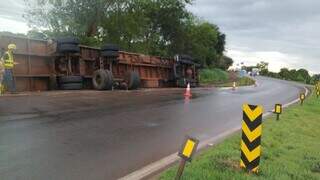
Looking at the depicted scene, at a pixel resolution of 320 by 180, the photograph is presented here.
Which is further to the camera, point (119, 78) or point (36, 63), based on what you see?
point (119, 78)

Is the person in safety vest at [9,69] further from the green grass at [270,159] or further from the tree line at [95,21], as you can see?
the tree line at [95,21]

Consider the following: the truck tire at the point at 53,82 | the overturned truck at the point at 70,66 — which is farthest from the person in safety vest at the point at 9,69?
the truck tire at the point at 53,82

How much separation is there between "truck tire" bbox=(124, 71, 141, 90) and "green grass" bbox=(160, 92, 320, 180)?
14.9m

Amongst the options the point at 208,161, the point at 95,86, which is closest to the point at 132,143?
the point at 208,161

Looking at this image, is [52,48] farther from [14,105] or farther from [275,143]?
[275,143]

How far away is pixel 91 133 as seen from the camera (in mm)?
11594

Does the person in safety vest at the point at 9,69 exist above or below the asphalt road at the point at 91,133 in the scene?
above

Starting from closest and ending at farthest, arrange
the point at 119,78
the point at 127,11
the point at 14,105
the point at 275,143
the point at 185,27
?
the point at 275,143, the point at 14,105, the point at 119,78, the point at 127,11, the point at 185,27

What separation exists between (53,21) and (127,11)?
20.7ft

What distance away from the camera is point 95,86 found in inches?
1059

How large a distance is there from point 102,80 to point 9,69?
648 centimetres

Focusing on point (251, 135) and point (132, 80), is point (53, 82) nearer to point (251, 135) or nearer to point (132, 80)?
point (132, 80)

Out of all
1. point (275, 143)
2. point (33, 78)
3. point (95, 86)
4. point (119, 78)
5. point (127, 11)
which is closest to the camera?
point (275, 143)

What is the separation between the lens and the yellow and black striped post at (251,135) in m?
8.76
